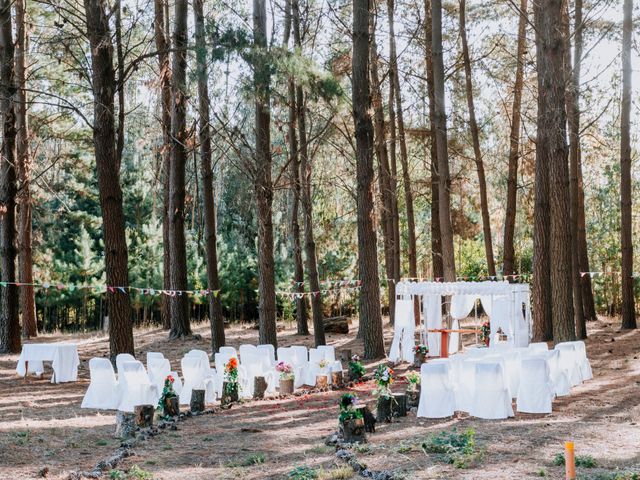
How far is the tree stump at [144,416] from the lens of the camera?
31.4ft

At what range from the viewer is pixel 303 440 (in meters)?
8.65

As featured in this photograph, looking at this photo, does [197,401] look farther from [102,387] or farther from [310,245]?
[310,245]

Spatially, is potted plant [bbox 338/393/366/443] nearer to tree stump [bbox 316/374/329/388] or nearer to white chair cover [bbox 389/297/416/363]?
tree stump [bbox 316/374/329/388]

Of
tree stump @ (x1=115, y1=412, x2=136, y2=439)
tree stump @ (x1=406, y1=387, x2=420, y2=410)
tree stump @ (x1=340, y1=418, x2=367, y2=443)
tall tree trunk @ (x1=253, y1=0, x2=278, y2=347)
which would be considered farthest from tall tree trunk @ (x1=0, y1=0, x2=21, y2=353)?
tree stump @ (x1=340, y1=418, x2=367, y2=443)

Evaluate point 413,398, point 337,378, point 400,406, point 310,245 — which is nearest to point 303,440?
point 400,406

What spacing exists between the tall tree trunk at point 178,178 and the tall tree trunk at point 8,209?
3.46 meters

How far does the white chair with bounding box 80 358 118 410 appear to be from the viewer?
1129cm

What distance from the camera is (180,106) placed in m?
17.3

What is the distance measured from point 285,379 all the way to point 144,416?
3.30 metres

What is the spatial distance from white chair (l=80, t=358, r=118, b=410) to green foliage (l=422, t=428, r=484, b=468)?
5.37m

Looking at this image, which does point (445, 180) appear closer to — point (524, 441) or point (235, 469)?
point (524, 441)

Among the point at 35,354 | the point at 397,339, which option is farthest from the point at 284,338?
the point at 35,354

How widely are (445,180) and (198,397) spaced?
28.4ft

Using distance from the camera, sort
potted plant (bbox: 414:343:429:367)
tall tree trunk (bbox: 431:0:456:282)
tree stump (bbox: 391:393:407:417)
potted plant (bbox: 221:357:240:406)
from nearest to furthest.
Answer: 1. tree stump (bbox: 391:393:407:417)
2. potted plant (bbox: 221:357:240:406)
3. potted plant (bbox: 414:343:429:367)
4. tall tree trunk (bbox: 431:0:456:282)
